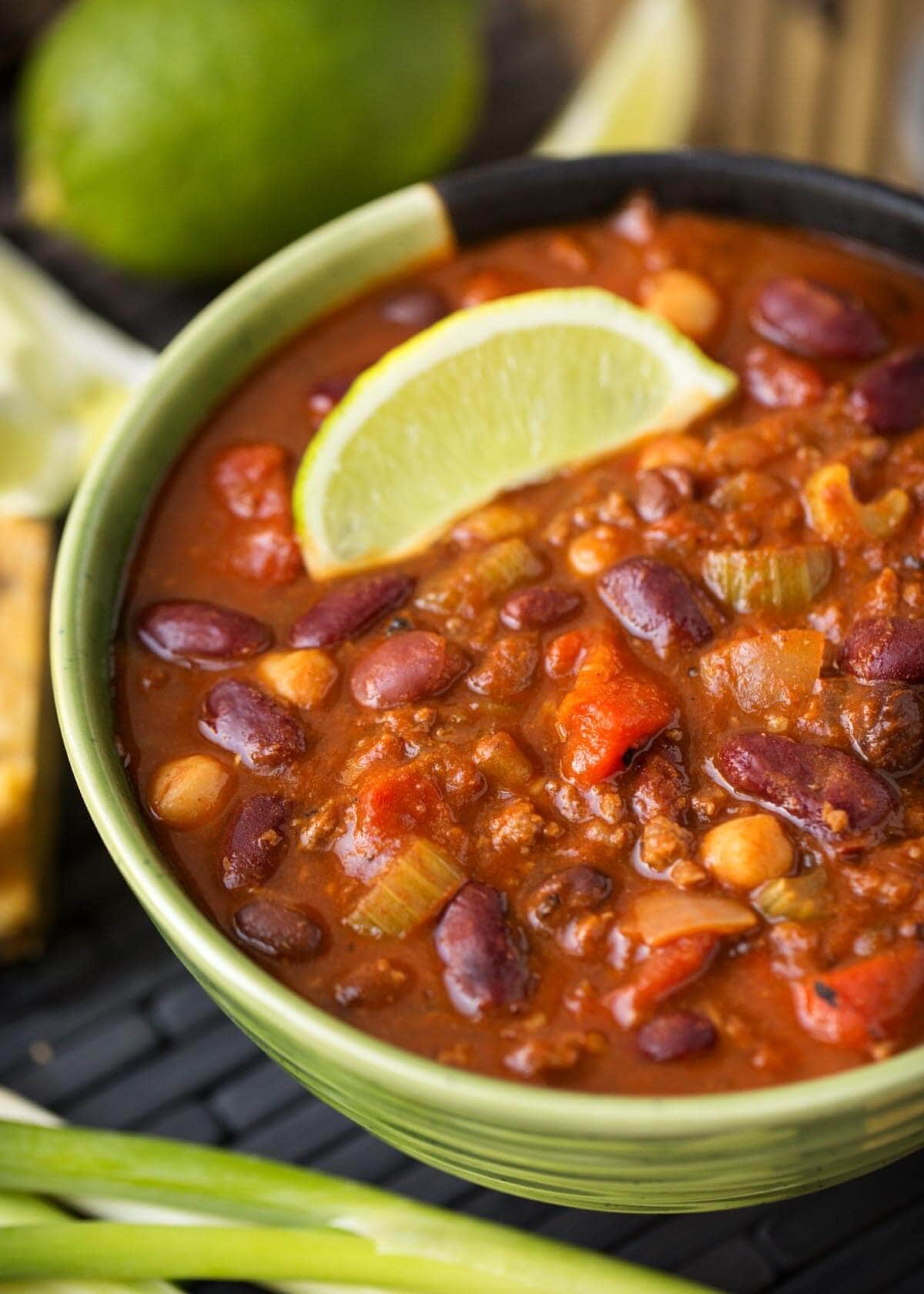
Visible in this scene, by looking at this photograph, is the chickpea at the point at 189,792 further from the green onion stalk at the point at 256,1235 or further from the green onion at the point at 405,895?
the green onion stalk at the point at 256,1235

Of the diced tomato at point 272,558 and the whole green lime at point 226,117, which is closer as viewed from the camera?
the diced tomato at point 272,558

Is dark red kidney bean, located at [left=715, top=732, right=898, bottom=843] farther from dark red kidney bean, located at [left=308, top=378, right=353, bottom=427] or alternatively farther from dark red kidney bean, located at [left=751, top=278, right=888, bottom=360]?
dark red kidney bean, located at [left=308, top=378, right=353, bottom=427]

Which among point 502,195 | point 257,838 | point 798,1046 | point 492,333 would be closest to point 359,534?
point 492,333

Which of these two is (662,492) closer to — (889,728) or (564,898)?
(889,728)

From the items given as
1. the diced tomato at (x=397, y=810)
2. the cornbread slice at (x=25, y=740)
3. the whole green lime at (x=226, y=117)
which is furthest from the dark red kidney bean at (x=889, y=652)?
the whole green lime at (x=226, y=117)

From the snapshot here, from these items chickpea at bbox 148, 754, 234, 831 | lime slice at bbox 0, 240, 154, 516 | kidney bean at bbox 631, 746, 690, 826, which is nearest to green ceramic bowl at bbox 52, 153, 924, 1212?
chickpea at bbox 148, 754, 234, 831

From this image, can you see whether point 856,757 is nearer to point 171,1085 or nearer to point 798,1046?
point 798,1046

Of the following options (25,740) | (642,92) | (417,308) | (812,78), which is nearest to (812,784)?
(417,308)
